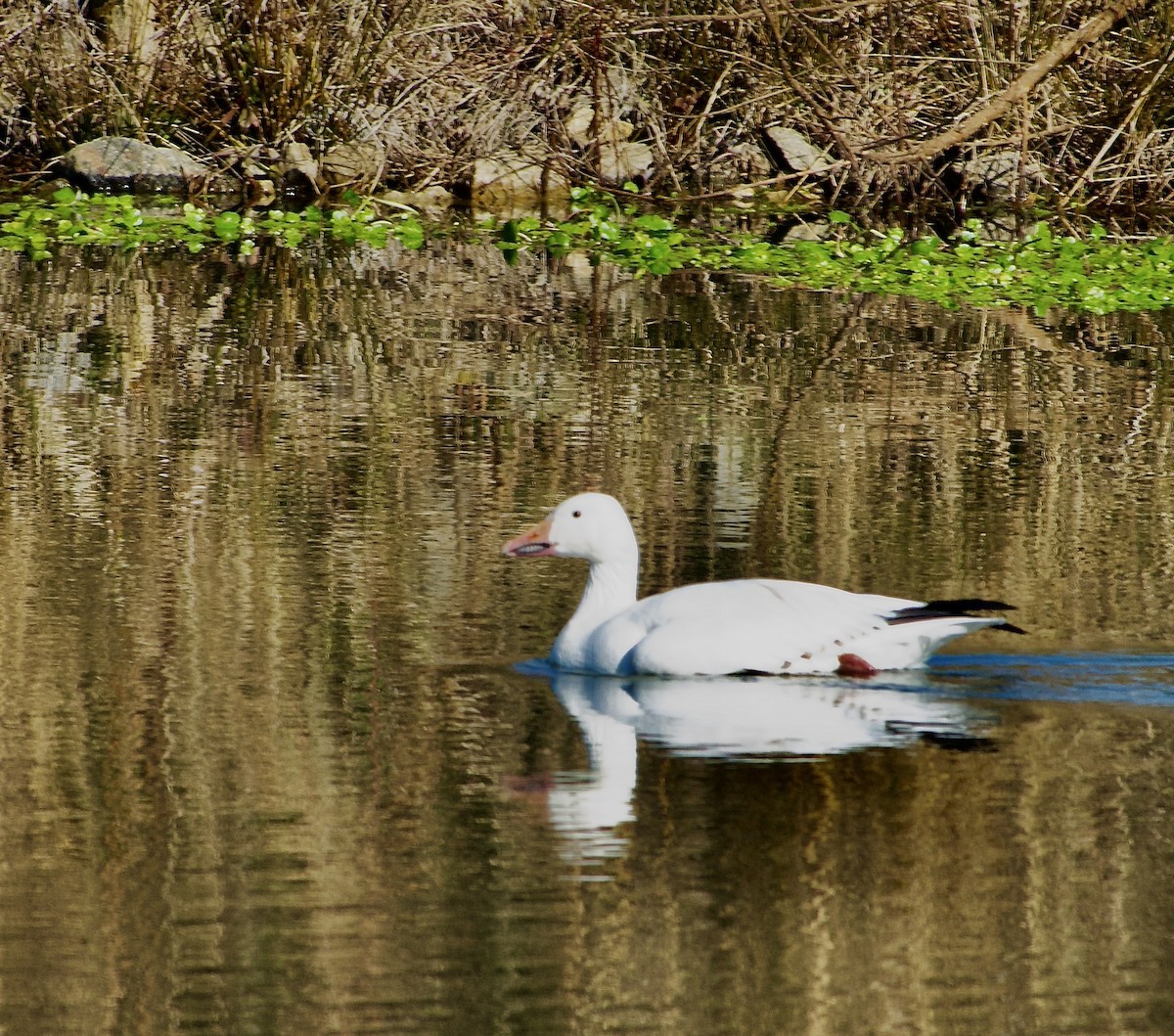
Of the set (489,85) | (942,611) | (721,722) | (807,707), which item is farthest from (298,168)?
(721,722)

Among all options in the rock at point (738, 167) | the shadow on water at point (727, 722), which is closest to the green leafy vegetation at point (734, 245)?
the rock at point (738, 167)

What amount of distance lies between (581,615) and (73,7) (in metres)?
18.2

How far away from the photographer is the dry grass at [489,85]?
21234 mm

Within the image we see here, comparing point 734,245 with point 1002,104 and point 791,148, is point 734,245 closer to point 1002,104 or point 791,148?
point 1002,104

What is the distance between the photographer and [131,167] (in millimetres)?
22984

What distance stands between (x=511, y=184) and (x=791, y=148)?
2.92 metres

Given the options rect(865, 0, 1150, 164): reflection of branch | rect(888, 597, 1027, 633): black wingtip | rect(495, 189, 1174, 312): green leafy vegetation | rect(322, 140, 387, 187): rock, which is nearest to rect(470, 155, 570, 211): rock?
rect(322, 140, 387, 187): rock

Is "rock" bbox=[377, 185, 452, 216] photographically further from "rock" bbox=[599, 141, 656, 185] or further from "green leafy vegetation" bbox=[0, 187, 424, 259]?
"rock" bbox=[599, 141, 656, 185]

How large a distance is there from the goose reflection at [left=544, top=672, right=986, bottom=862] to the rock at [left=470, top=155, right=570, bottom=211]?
1615 centimetres

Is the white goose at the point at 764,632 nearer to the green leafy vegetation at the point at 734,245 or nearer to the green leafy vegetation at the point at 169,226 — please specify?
the green leafy vegetation at the point at 734,245

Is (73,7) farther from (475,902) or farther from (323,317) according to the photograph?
(475,902)

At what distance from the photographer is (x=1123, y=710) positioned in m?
6.70

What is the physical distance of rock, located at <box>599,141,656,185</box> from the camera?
75.6 feet

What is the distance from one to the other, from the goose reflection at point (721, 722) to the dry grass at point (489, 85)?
14460 mm
